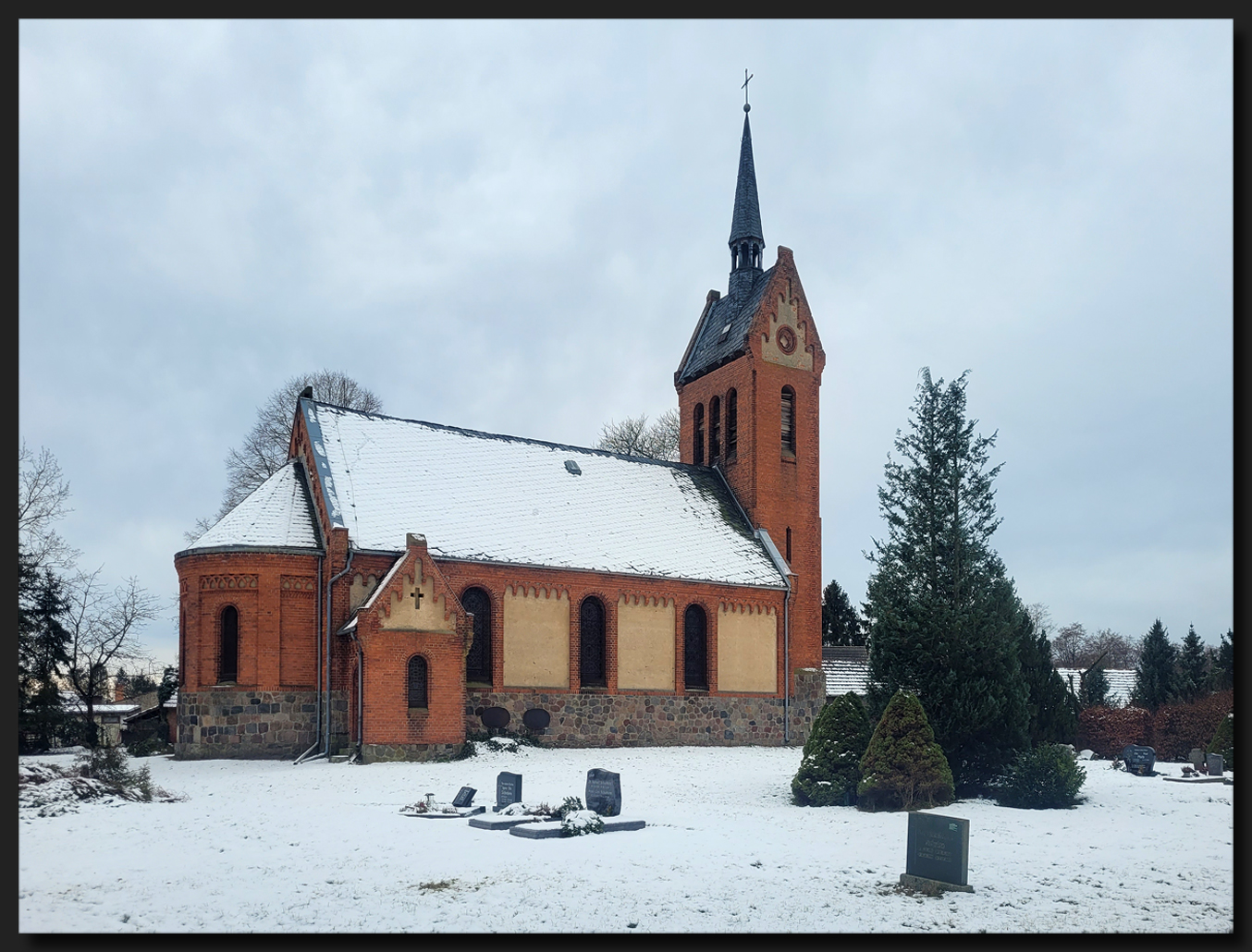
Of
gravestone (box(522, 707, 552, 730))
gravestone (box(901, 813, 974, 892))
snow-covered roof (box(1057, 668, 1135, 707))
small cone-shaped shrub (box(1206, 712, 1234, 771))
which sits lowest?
snow-covered roof (box(1057, 668, 1135, 707))

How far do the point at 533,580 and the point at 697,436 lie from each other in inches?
528

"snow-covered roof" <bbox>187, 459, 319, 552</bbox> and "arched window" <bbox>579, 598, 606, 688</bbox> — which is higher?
"snow-covered roof" <bbox>187, 459, 319, 552</bbox>

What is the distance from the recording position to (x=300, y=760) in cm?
2392

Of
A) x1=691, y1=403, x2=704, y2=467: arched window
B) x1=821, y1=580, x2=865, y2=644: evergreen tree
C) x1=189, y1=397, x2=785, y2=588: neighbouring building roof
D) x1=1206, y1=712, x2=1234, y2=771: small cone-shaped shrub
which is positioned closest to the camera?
x1=1206, y1=712, x2=1234, y2=771: small cone-shaped shrub

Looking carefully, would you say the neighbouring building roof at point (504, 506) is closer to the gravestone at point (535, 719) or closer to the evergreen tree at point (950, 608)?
the gravestone at point (535, 719)

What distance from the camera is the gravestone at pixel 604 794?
50.8 ft

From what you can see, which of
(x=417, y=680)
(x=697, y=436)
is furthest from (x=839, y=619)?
(x=417, y=680)

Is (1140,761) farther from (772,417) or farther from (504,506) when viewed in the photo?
(504,506)

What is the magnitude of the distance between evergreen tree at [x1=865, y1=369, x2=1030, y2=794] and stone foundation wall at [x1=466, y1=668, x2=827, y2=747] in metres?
10.5


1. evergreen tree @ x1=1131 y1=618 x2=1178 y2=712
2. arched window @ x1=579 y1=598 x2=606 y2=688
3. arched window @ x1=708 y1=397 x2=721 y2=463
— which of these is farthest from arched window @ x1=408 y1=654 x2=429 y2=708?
evergreen tree @ x1=1131 y1=618 x2=1178 y2=712

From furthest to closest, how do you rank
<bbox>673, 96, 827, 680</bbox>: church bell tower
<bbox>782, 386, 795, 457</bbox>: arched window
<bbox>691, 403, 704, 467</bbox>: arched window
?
<bbox>691, 403, 704, 467</bbox>: arched window → <bbox>782, 386, 795, 457</bbox>: arched window → <bbox>673, 96, 827, 680</bbox>: church bell tower

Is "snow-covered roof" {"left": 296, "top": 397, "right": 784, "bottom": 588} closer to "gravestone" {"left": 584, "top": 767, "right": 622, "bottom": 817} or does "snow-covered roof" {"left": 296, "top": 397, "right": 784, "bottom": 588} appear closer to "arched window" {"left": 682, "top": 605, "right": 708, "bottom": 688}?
"arched window" {"left": 682, "top": 605, "right": 708, "bottom": 688}

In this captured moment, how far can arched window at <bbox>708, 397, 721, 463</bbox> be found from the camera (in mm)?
38812

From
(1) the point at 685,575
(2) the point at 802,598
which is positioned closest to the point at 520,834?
(1) the point at 685,575
